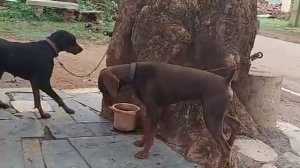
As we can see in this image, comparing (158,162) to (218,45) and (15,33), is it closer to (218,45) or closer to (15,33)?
(218,45)

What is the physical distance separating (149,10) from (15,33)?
6.78m

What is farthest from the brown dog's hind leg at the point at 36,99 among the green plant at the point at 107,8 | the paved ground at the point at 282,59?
the green plant at the point at 107,8

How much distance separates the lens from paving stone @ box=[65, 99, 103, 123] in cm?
509

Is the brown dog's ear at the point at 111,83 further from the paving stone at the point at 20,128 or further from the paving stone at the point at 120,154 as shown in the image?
the paving stone at the point at 20,128

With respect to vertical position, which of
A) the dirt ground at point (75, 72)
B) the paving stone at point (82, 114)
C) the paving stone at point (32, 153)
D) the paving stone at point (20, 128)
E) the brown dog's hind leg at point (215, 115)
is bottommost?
the dirt ground at point (75, 72)

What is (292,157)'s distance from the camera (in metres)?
4.66

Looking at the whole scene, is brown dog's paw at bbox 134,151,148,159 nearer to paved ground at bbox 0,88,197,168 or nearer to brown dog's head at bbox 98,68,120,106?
paved ground at bbox 0,88,197,168

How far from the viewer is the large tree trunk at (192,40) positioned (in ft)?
14.6

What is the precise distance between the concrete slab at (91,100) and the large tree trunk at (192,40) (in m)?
1.17

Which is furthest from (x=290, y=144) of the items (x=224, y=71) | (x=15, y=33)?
(x=15, y=33)

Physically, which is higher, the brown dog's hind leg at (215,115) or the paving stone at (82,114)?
the brown dog's hind leg at (215,115)

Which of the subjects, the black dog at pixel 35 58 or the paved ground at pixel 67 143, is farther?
the black dog at pixel 35 58

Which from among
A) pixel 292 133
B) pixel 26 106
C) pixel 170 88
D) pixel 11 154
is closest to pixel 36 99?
pixel 26 106

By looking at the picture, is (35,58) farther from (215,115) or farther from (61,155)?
(215,115)
